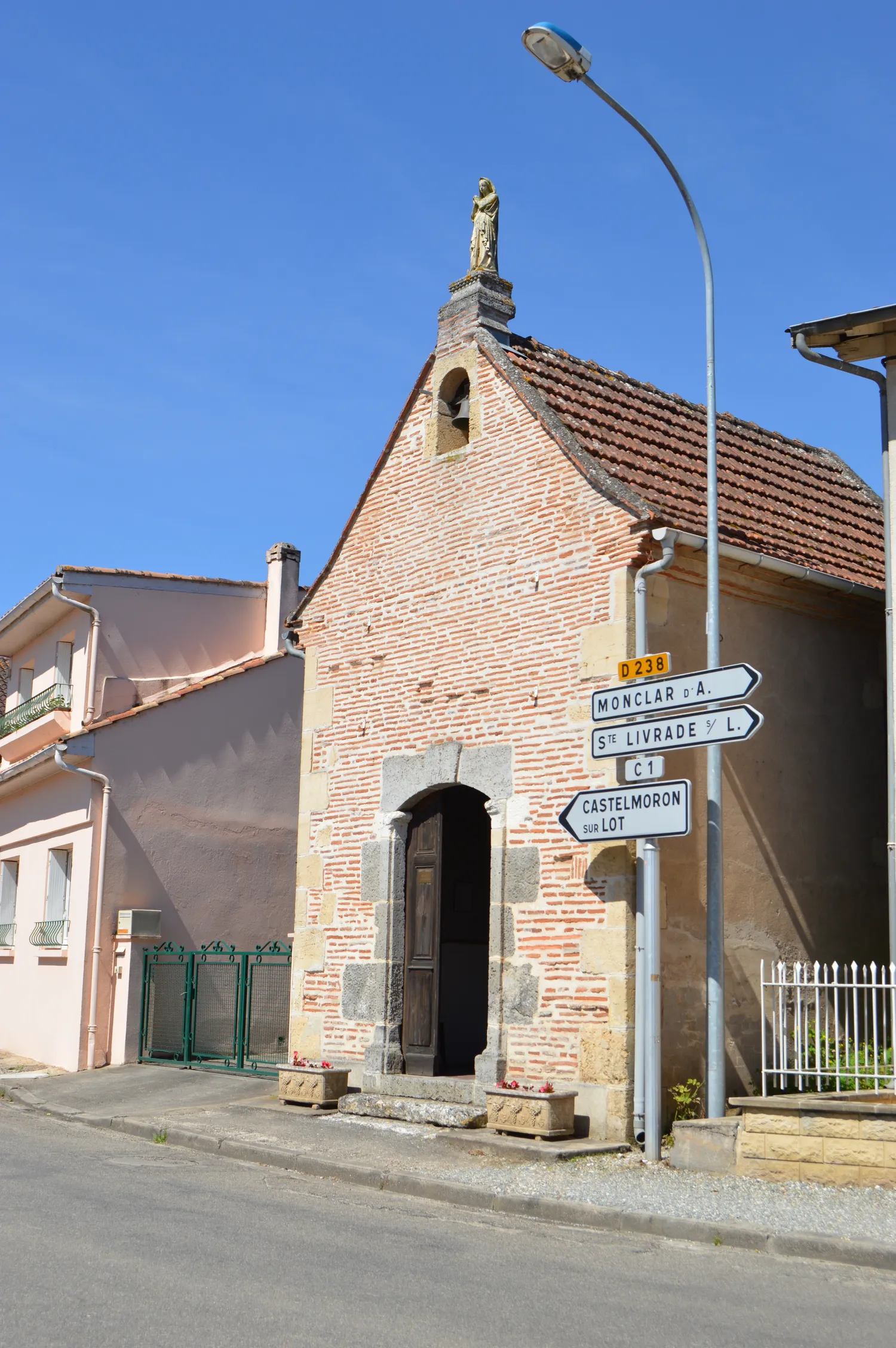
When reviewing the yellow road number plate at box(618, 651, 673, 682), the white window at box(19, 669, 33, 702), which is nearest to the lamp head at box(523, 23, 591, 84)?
the yellow road number plate at box(618, 651, 673, 682)

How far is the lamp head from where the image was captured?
9.60 metres

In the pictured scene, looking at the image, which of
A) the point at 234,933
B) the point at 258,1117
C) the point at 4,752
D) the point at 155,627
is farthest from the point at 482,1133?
the point at 4,752

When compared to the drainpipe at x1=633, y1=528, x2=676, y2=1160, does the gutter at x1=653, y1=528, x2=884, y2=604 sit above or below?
above

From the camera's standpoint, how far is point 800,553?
1247cm

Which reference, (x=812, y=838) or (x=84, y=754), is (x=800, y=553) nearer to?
(x=812, y=838)

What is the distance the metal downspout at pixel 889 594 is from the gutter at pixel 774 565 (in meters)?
1.16

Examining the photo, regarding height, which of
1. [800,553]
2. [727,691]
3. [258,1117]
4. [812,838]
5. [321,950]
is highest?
[800,553]

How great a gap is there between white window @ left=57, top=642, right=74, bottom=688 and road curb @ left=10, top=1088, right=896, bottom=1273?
10.8 metres

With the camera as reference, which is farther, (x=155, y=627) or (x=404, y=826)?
(x=155, y=627)

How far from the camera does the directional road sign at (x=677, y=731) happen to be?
30.5 feet

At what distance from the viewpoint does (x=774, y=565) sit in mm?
11531

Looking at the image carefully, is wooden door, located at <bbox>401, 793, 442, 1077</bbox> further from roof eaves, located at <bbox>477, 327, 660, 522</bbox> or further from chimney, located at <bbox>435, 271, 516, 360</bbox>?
chimney, located at <bbox>435, 271, 516, 360</bbox>

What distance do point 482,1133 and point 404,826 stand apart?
127 inches

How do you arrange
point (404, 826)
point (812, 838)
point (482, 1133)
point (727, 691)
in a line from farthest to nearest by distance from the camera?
point (404, 826) → point (812, 838) → point (482, 1133) → point (727, 691)
